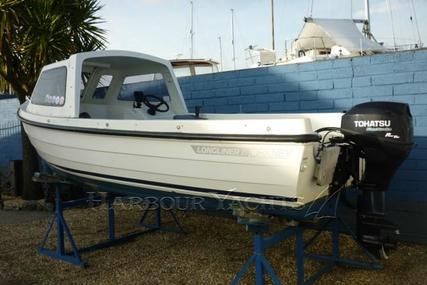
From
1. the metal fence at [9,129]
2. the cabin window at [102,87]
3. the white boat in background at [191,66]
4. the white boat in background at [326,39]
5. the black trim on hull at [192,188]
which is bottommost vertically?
the black trim on hull at [192,188]

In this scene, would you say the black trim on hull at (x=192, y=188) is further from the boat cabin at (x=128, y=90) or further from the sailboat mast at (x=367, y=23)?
the sailboat mast at (x=367, y=23)

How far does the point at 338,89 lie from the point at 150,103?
237 centimetres

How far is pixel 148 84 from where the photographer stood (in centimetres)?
600

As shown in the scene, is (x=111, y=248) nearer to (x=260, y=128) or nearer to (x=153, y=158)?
(x=153, y=158)

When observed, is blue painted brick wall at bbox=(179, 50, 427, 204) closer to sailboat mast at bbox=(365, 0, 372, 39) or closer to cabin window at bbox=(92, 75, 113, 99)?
cabin window at bbox=(92, 75, 113, 99)

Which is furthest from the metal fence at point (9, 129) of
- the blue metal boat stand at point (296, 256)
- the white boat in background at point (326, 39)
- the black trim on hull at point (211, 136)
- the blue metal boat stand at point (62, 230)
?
the blue metal boat stand at point (296, 256)

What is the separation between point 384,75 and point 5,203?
675 centimetres

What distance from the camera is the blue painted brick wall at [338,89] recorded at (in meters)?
4.86

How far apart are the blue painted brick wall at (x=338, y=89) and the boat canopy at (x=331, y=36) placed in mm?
6536

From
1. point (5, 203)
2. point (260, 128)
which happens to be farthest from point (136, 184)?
point (5, 203)

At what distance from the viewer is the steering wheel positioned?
5.88 meters

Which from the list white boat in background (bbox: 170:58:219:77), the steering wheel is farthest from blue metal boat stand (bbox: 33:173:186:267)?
white boat in background (bbox: 170:58:219:77)

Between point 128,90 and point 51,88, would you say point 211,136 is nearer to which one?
point 51,88

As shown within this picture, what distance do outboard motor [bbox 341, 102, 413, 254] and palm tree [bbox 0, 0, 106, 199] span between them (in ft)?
18.2
